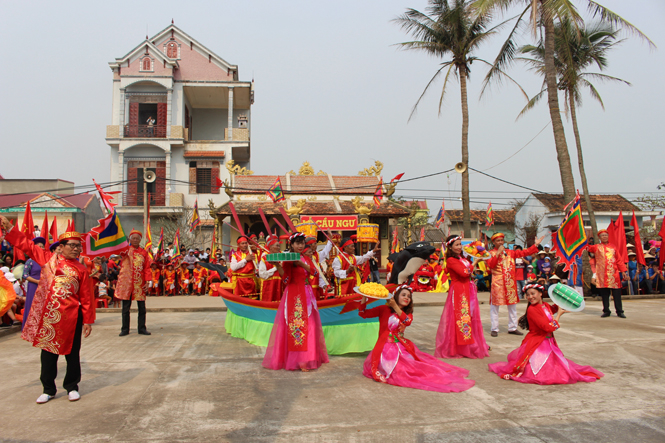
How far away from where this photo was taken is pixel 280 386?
4.90 metres

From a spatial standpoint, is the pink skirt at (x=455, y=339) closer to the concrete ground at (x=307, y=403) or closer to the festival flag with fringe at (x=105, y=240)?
the concrete ground at (x=307, y=403)

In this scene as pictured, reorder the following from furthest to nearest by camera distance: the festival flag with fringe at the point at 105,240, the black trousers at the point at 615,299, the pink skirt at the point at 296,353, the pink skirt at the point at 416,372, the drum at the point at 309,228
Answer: the black trousers at the point at 615,299
the drum at the point at 309,228
the festival flag with fringe at the point at 105,240
the pink skirt at the point at 296,353
the pink skirt at the point at 416,372

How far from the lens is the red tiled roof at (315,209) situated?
21.5m

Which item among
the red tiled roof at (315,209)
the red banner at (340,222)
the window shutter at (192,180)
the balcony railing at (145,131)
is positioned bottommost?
the red banner at (340,222)

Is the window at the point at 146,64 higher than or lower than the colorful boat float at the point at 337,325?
higher

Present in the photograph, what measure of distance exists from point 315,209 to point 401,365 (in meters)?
17.0

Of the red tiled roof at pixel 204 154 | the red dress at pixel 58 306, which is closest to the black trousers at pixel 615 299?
the red dress at pixel 58 306

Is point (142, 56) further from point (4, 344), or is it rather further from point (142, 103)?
point (4, 344)

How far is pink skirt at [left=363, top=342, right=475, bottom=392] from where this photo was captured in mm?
4781

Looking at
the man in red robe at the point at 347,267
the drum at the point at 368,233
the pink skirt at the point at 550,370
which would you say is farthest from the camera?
the drum at the point at 368,233

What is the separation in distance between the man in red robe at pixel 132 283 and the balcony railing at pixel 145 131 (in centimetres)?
2085

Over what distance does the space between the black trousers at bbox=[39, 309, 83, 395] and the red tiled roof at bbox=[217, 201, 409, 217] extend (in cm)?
1647

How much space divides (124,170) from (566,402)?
27280 mm

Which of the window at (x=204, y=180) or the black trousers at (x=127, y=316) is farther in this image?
the window at (x=204, y=180)
